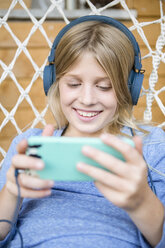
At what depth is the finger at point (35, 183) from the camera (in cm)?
50

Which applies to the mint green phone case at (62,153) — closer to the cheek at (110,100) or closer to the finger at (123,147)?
the finger at (123,147)

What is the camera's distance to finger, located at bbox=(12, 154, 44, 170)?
1.59ft

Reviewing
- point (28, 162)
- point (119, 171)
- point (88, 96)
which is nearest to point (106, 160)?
point (119, 171)

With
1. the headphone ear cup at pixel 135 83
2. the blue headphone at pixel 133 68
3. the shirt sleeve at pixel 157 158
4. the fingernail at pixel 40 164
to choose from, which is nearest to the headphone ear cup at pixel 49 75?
the blue headphone at pixel 133 68

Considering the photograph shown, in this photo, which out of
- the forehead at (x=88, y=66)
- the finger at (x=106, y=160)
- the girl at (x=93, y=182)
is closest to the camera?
the finger at (x=106, y=160)

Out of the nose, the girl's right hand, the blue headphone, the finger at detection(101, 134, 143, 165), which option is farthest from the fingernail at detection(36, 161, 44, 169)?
the blue headphone

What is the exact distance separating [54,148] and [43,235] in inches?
11.3

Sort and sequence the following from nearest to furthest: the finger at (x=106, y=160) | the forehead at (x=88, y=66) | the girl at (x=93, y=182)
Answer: the finger at (x=106, y=160) → the girl at (x=93, y=182) → the forehead at (x=88, y=66)

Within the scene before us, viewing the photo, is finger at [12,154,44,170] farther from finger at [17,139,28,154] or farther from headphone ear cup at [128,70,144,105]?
headphone ear cup at [128,70,144,105]

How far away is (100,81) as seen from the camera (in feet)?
2.64

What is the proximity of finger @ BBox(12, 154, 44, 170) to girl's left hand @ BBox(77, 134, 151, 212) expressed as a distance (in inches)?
2.5

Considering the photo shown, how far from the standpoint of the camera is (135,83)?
0.86 m

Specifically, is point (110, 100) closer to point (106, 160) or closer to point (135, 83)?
point (135, 83)

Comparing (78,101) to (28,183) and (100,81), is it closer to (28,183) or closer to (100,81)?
(100,81)
